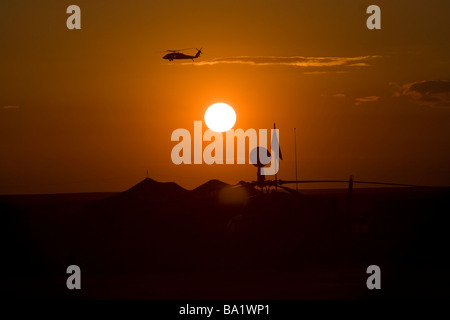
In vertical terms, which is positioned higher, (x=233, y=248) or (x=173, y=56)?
(x=173, y=56)

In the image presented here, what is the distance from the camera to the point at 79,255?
72.6 metres

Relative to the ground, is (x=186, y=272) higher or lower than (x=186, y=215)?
lower

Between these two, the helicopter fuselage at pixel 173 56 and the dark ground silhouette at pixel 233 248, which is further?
the helicopter fuselage at pixel 173 56

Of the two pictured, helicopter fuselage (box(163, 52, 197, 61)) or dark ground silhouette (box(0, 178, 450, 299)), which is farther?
helicopter fuselage (box(163, 52, 197, 61))

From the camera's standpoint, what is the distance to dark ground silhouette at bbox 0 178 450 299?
58.8 meters

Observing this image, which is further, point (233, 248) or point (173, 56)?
point (173, 56)

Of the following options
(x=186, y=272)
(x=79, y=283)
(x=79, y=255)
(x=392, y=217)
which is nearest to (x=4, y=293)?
(x=79, y=283)

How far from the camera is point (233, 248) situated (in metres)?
63.3

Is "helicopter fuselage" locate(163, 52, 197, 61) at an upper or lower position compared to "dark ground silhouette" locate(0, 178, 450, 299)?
upper

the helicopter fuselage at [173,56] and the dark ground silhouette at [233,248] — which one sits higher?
the helicopter fuselage at [173,56]

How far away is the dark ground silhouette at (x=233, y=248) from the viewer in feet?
193
